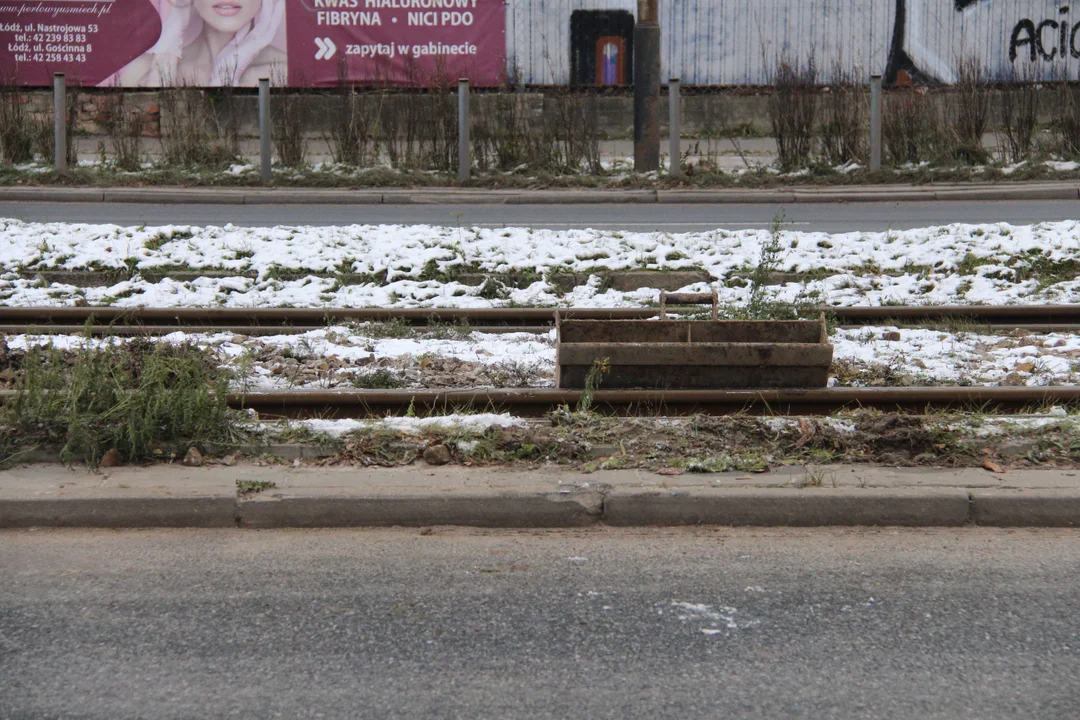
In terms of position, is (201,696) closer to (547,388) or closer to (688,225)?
(547,388)

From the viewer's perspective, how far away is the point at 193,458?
521 centimetres

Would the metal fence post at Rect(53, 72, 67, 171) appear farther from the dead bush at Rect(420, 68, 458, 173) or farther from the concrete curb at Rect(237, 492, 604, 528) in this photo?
the concrete curb at Rect(237, 492, 604, 528)

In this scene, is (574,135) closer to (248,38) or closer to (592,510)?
(248,38)

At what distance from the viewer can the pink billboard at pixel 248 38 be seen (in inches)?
991

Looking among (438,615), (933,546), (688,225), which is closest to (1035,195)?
(688,225)

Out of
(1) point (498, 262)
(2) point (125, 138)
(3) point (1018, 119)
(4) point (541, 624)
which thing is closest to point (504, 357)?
(1) point (498, 262)

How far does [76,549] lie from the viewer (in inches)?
176

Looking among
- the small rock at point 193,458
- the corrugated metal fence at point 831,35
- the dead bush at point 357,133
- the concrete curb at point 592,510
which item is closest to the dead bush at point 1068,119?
the corrugated metal fence at point 831,35

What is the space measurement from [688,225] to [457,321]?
5433 mm

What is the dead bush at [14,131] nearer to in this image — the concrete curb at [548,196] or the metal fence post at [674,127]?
the concrete curb at [548,196]

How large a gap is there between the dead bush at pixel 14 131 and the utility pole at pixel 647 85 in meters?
10.2

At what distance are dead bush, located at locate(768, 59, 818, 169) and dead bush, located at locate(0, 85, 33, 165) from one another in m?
12.5

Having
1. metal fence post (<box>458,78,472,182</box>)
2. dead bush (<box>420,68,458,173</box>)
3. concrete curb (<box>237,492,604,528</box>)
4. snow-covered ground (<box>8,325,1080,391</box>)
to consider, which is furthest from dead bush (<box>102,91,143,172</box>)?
concrete curb (<box>237,492,604,528</box>)

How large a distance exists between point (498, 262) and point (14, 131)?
39.8 feet
